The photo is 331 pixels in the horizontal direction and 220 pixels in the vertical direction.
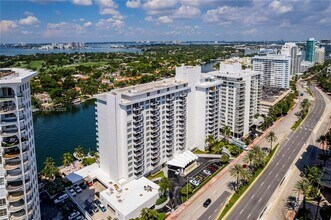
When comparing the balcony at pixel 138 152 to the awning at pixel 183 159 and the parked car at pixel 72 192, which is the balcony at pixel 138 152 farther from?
the parked car at pixel 72 192

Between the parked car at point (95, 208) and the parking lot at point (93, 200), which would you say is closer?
the parking lot at point (93, 200)

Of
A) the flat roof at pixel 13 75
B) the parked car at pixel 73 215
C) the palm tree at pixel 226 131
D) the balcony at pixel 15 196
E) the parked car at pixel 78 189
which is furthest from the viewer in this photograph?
the palm tree at pixel 226 131

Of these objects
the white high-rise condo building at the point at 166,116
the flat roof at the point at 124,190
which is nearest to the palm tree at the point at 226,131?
the white high-rise condo building at the point at 166,116

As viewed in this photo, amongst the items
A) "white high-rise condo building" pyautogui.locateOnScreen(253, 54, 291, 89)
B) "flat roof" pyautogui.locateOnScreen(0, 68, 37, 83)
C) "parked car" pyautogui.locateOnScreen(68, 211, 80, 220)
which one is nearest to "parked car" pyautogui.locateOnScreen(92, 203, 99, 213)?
"parked car" pyautogui.locateOnScreen(68, 211, 80, 220)

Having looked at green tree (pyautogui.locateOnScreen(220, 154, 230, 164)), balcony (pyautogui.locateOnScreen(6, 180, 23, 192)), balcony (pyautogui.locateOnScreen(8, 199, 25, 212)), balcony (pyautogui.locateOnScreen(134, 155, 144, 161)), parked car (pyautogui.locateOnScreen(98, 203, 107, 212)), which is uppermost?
balcony (pyautogui.locateOnScreen(6, 180, 23, 192))

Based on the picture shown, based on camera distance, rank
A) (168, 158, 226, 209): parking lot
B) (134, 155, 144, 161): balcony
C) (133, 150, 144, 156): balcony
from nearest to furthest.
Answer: (168, 158, 226, 209): parking lot < (133, 150, 144, 156): balcony < (134, 155, 144, 161): balcony

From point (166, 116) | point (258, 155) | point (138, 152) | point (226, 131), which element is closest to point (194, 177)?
point (138, 152)

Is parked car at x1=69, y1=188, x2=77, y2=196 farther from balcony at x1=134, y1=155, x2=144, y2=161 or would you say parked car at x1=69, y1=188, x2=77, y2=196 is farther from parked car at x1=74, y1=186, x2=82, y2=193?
balcony at x1=134, y1=155, x2=144, y2=161

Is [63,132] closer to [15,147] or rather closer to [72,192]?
[72,192]
